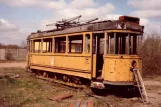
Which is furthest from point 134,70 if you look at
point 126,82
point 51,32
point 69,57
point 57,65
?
point 51,32

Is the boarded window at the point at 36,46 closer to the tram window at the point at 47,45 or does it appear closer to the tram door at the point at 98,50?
the tram window at the point at 47,45

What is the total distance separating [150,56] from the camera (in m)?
21.1

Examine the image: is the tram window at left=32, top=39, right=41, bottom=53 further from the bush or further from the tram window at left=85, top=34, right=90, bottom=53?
the bush

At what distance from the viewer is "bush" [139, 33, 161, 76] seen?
21.0 m

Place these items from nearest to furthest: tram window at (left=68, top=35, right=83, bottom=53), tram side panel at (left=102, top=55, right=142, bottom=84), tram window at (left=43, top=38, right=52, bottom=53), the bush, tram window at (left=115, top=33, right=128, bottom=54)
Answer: tram side panel at (left=102, top=55, right=142, bottom=84) < tram window at (left=115, top=33, right=128, bottom=54) < tram window at (left=68, top=35, right=83, bottom=53) < tram window at (left=43, top=38, right=52, bottom=53) < the bush

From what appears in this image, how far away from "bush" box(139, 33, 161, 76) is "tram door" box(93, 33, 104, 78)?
9.82m

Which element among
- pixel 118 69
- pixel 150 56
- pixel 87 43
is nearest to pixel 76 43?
pixel 87 43

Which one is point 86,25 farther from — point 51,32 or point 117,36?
point 51,32

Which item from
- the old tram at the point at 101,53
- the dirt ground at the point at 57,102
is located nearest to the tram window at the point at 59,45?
the old tram at the point at 101,53

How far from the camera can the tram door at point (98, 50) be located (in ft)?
37.6

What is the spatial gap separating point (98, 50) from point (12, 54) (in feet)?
118

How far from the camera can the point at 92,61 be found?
11.4 m

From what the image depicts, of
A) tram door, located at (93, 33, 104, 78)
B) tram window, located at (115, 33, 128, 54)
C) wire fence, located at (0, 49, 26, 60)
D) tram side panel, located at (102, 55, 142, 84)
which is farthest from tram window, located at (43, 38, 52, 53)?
wire fence, located at (0, 49, 26, 60)

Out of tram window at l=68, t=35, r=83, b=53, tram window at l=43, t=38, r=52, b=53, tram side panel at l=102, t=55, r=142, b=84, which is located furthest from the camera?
tram window at l=43, t=38, r=52, b=53
